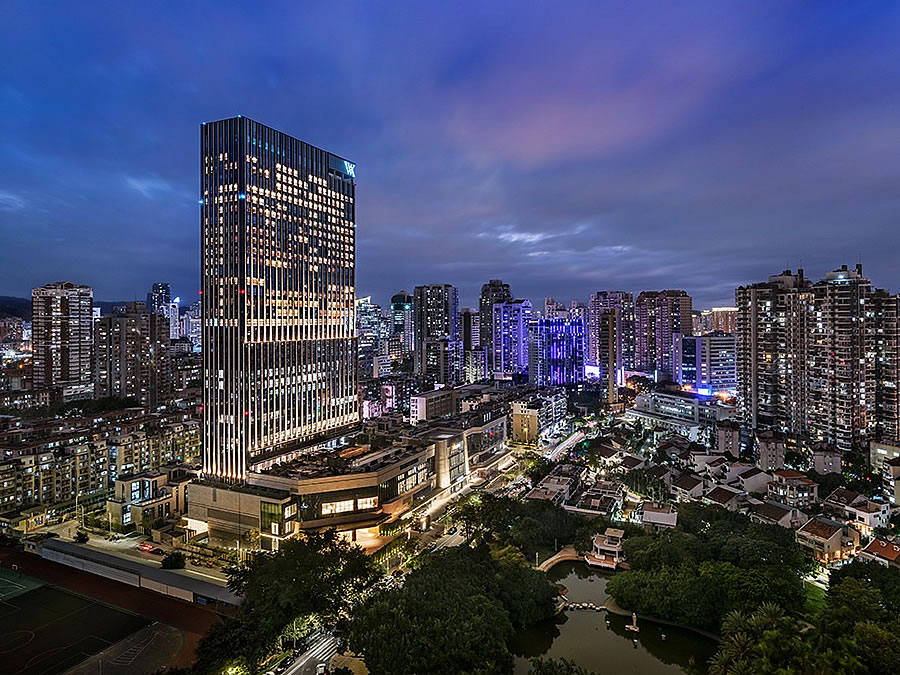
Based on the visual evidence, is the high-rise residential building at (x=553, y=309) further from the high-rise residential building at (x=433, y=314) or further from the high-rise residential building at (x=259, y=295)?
the high-rise residential building at (x=259, y=295)

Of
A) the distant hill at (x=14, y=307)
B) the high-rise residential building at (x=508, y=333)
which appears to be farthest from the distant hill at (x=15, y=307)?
Answer: the high-rise residential building at (x=508, y=333)

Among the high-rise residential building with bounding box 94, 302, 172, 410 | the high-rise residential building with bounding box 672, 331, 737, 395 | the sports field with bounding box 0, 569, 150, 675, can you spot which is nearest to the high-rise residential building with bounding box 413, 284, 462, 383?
the high-rise residential building with bounding box 672, 331, 737, 395

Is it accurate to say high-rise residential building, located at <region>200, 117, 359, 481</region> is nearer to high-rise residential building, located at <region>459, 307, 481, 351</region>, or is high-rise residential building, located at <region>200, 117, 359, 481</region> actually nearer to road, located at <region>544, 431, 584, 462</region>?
road, located at <region>544, 431, 584, 462</region>

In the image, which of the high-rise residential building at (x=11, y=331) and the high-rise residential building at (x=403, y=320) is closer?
the high-rise residential building at (x=11, y=331)

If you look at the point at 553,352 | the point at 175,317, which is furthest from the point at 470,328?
the point at 175,317

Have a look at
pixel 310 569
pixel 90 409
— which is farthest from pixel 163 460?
pixel 310 569
